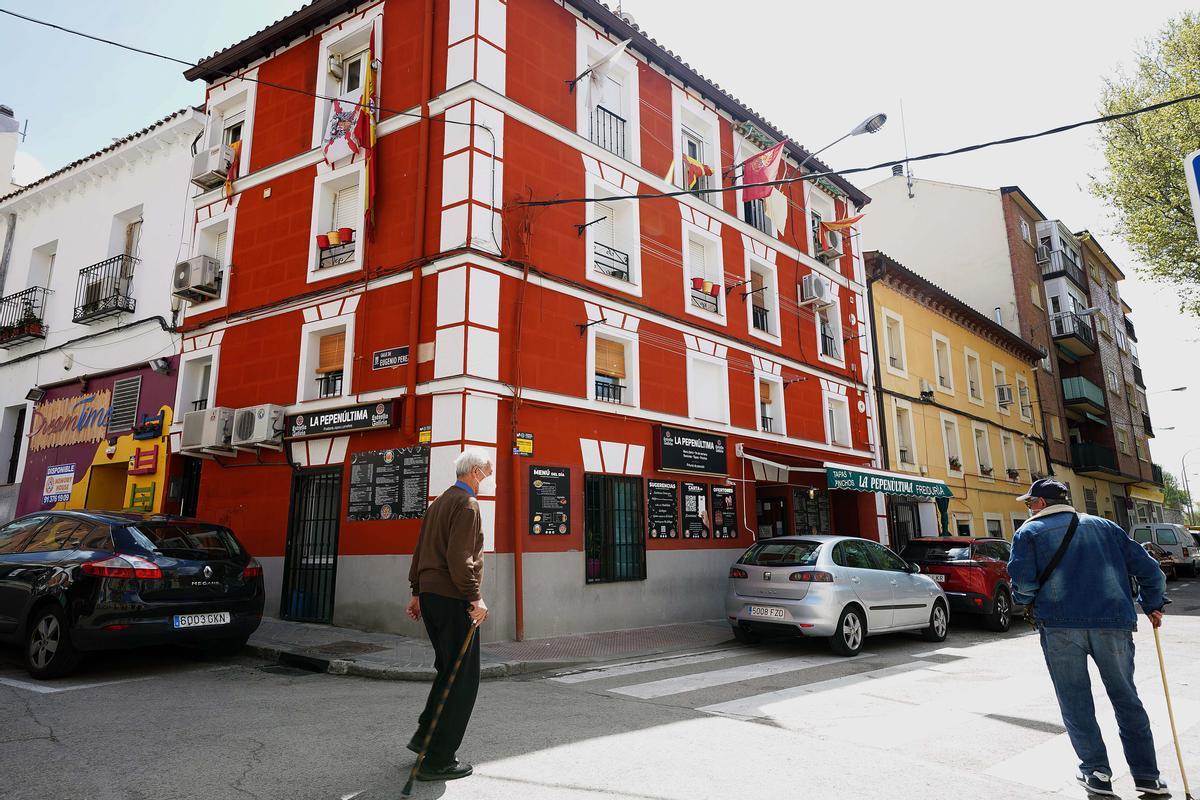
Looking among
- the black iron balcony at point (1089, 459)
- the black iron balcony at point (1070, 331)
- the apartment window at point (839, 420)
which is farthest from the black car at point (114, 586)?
the black iron balcony at point (1070, 331)

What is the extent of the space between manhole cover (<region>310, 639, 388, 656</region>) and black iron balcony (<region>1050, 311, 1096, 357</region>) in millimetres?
34878

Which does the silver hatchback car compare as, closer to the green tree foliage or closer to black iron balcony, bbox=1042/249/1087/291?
the green tree foliage

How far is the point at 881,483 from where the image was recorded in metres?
15.8

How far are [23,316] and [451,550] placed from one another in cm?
1919

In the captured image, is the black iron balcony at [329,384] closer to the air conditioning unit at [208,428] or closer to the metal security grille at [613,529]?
the air conditioning unit at [208,428]

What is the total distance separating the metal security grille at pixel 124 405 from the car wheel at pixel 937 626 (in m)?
15.5

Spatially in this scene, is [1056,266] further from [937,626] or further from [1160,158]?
[937,626]

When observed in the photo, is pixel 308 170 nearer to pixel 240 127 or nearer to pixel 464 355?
pixel 240 127

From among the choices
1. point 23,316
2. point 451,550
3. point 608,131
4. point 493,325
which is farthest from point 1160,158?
point 23,316

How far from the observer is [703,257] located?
15914 mm

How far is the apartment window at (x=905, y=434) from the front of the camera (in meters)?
21.3

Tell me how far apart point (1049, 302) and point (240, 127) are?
34.5 m

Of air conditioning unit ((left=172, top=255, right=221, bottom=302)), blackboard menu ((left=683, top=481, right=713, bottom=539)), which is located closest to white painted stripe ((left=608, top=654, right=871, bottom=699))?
blackboard menu ((left=683, top=481, right=713, bottom=539))

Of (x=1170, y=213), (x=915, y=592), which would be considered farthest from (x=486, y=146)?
(x=1170, y=213)
